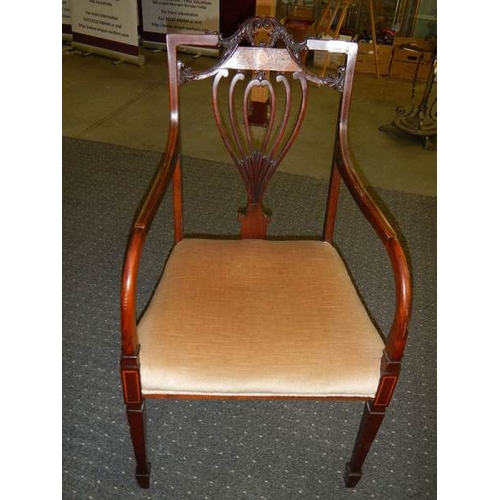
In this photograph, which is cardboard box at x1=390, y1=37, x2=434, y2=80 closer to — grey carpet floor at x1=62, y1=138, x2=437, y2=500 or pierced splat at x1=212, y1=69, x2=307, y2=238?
grey carpet floor at x1=62, y1=138, x2=437, y2=500

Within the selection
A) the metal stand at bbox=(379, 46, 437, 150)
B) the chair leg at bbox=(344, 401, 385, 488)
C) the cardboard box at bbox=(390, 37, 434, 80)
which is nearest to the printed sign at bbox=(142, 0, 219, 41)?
the cardboard box at bbox=(390, 37, 434, 80)

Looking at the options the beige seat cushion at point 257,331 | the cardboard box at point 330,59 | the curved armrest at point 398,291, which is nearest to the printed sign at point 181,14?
the cardboard box at point 330,59

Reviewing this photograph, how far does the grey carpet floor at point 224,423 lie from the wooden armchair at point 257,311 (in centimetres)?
11

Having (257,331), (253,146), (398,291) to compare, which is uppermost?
(253,146)

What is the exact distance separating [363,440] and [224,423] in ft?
1.50

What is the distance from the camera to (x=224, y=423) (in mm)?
1447

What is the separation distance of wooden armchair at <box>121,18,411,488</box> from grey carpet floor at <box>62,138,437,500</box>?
107mm

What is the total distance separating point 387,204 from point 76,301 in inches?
62.0

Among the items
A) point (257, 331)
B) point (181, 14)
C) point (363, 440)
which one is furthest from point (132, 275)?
point (181, 14)

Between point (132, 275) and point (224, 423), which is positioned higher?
point (132, 275)

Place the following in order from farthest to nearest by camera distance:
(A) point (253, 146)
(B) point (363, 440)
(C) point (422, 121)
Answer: (C) point (422, 121)
(A) point (253, 146)
(B) point (363, 440)

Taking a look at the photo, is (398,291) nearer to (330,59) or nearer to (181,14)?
(330,59)

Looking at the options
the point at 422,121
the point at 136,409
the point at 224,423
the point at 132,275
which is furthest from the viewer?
the point at 422,121

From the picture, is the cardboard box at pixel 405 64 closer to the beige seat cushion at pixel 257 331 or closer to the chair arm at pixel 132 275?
the beige seat cushion at pixel 257 331
